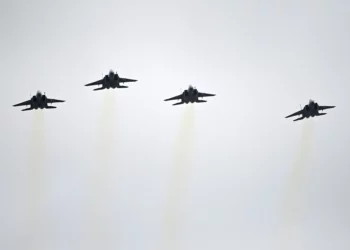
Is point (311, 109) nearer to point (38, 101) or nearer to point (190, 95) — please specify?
point (190, 95)

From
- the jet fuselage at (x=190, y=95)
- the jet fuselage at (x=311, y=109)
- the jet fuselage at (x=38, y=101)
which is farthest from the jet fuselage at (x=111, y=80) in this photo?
the jet fuselage at (x=311, y=109)

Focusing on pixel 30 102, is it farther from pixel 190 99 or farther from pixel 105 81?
pixel 190 99

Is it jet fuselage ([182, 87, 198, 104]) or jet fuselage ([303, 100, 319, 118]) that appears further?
jet fuselage ([303, 100, 319, 118])

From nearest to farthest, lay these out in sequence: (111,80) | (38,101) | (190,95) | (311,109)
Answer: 1. (111,80)
2. (38,101)
3. (190,95)
4. (311,109)

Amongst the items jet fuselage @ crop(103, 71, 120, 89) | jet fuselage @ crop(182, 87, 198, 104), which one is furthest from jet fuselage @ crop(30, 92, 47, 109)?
jet fuselage @ crop(182, 87, 198, 104)

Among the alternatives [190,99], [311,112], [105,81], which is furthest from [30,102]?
[311,112]

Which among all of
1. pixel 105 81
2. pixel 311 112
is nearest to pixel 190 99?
pixel 105 81

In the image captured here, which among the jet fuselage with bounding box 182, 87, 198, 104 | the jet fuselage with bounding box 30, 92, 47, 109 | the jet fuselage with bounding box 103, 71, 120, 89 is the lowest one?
the jet fuselage with bounding box 30, 92, 47, 109

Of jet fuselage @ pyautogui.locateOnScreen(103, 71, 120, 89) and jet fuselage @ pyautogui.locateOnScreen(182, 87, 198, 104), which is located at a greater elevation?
jet fuselage @ pyautogui.locateOnScreen(103, 71, 120, 89)

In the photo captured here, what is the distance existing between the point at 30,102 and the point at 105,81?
7.96 meters

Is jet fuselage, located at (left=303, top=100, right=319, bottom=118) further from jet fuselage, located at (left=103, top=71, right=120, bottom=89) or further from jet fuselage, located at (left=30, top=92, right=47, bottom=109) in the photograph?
jet fuselage, located at (left=30, top=92, right=47, bottom=109)

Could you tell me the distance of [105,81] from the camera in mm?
60594

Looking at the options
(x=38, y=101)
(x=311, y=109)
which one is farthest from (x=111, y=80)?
(x=311, y=109)

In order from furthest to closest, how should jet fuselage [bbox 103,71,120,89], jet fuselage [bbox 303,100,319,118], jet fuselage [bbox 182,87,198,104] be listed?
jet fuselage [bbox 303,100,319,118], jet fuselage [bbox 182,87,198,104], jet fuselage [bbox 103,71,120,89]
